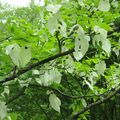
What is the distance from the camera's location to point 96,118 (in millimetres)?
8320

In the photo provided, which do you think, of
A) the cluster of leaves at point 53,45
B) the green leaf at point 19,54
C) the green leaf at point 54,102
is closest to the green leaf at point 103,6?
the cluster of leaves at point 53,45

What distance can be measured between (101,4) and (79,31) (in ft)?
0.54

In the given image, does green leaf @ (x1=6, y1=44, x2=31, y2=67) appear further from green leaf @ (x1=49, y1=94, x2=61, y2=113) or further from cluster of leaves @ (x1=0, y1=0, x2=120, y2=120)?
green leaf @ (x1=49, y1=94, x2=61, y2=113)

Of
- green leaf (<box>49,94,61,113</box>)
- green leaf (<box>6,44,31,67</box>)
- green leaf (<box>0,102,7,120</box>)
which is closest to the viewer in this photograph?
green leaf (<box>6,44,31,67</box>)

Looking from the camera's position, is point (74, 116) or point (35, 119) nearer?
point (74, 116)

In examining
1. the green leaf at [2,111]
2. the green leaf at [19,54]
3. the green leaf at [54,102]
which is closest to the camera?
the green leaf at [19,54]

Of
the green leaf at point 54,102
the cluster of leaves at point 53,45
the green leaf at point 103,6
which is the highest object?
the green leaf at point 103,6

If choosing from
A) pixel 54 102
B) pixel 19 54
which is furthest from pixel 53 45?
pixel 19 54

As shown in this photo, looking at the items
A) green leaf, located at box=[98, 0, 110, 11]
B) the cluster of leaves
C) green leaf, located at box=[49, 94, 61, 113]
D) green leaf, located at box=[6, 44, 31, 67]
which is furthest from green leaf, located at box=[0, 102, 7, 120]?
green leaf, located at box=[98, 0, 110, 11]

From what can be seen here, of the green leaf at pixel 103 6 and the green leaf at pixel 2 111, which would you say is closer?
the green leaf at pixel 103 6

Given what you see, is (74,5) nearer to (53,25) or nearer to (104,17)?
(104,17)

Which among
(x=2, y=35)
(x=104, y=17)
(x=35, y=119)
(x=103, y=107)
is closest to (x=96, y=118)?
(x=103, y=107)

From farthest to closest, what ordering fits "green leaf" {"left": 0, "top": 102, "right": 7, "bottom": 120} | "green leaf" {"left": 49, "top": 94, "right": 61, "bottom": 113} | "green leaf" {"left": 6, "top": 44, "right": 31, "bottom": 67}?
"green leaf" {"left": 49, "top": 94, "right": 61, "bottom": 113}
"green leaf" {"left": 0, "top": 102, "right": 7, "bottom": 120}
"green leaf" {"left": 6, "top": 44, "right": 31, "bottom": 67}

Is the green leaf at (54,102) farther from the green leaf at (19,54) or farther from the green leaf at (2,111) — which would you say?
the green leaf at (19,54)
